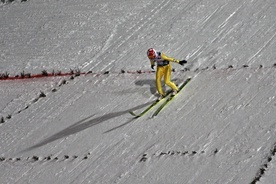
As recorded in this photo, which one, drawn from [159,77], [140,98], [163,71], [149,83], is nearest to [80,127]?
[140,98]

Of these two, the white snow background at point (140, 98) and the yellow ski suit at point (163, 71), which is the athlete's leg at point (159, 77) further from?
the white snow background at point (140, 98)

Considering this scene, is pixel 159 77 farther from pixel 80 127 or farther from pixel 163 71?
pixel 80 127

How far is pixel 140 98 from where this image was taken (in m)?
17.2

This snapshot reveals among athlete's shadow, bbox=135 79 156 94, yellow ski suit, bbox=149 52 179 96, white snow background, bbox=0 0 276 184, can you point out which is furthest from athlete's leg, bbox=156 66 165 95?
athlete's shadow, bbox=135 79 156 94

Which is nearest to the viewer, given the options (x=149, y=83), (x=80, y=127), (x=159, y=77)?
(x=159, y=77)

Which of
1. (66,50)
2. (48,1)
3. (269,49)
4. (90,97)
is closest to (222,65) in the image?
(269,49)

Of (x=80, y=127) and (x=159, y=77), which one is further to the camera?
(x=80, y=127)

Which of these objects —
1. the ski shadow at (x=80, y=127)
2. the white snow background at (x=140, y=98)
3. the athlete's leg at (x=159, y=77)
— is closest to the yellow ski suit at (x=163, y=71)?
the athlete's leg at (x=159, y=77)

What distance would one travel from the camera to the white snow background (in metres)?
15.2

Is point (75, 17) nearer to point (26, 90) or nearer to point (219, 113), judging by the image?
point (26, 90)

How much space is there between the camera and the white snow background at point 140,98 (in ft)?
50.0

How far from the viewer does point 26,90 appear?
19219 mm

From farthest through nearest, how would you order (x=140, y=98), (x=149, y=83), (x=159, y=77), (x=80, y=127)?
(x=149, y=83) < (x=140, y=98) < (x=80, y=127) < (x=159, y=77)

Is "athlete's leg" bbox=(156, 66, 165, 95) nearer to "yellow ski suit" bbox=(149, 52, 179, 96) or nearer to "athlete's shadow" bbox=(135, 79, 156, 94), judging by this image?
"yellow ski suit" bbox=(149, 52, 179, 96)
